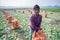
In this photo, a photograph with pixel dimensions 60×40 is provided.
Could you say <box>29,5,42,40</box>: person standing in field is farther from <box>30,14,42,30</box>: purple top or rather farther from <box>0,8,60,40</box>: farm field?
<box>0,8,60,40</box>: farm field

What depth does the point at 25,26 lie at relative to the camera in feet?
6.99

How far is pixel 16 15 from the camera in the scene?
2168 millimetres

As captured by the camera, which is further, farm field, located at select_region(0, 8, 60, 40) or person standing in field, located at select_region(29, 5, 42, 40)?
farm field, located at select_region(0, 8, 60, 40)

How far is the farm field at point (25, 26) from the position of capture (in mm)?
2084

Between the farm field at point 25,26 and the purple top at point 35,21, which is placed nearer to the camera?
the purple top at point 35,21

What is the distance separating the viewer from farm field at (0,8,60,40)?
6.84 ft

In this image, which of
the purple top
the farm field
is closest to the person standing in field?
the purple top

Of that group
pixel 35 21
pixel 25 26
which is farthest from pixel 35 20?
pixel 25 26

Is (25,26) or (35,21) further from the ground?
(35,21)

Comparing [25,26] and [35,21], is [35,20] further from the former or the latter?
[25,26]

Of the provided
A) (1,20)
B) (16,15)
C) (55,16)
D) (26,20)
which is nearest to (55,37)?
(55,16)

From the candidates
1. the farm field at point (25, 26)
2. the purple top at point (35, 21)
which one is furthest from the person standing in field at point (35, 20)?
the farm field at point (25, 26)

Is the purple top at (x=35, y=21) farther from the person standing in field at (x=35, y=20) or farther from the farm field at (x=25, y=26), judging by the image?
the farm field at (x=25, y=26)

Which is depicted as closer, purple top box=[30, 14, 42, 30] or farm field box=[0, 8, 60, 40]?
purple top box=[30, 14, 42, 30]
